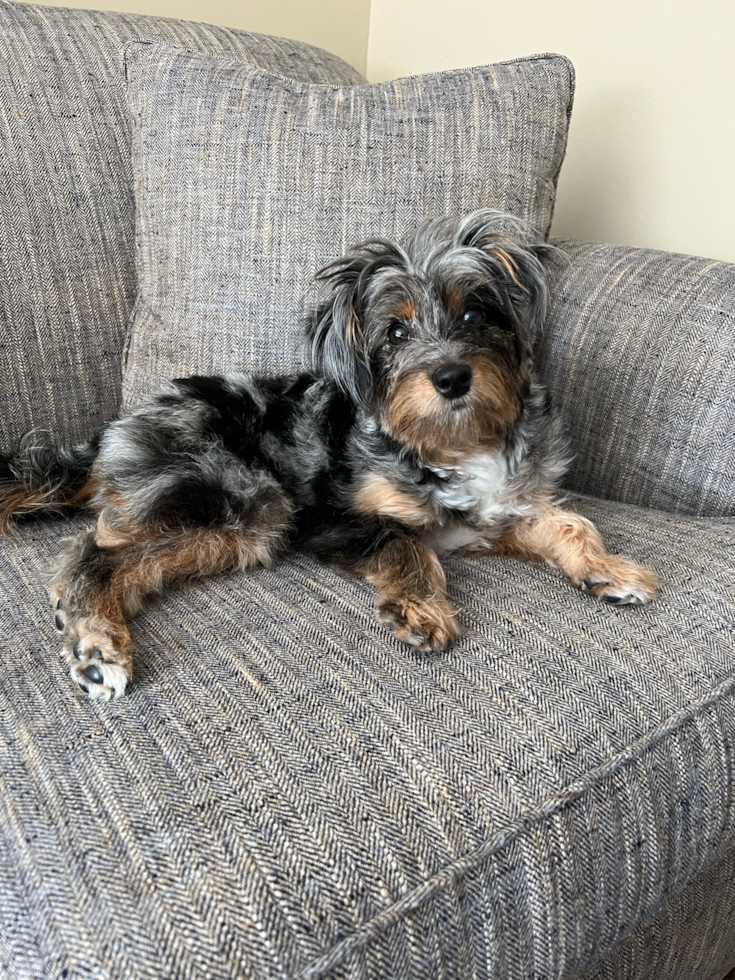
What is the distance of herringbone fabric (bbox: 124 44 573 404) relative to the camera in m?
2.00

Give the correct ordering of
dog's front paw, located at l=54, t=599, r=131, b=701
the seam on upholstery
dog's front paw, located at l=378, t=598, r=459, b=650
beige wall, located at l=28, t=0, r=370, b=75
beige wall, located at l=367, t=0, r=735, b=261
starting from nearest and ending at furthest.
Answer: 1. the seam on upholstery
2. dog's front paw, located at l=54, t=599, r=131, b=701
3. dog's front paw, located at l=378, t=598, r=459, b=650
4. beige wall, located at l=367, t=0, r=735, b=261
5. beige wall, located at l=28, t=0, r=370, b=75

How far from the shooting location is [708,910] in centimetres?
150

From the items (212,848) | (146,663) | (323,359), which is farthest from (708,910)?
(323,359)

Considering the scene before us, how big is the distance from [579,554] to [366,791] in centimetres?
81

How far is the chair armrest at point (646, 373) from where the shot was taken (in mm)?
1825

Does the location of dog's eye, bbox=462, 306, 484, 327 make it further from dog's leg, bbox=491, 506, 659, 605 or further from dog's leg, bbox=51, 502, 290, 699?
dog's leg, bbox=51, 502, 290, 699

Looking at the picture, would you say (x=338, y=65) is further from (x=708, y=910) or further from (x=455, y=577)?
(x=708, y=910)

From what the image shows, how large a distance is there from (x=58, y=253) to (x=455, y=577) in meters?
1.53

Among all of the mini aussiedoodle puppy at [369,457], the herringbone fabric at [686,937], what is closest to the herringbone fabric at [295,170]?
the mini aussiedoodle puppy at [369,457]

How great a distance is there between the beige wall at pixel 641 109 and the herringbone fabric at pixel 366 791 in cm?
155

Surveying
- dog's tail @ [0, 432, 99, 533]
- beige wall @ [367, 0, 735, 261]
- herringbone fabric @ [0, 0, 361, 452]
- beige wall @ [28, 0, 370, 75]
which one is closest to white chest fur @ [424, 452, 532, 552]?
dog's tail @ [0, 432, 99, 533]

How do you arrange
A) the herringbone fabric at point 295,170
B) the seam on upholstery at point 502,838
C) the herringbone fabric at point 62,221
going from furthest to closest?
1. the herringbone fabric at point 62,221
2. the herringbone fabric at point 295,170
3. the seam on upholstery at point 502,838

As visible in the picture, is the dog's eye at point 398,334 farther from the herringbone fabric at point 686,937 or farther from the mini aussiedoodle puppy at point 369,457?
the herringbone fabric at point 686,937

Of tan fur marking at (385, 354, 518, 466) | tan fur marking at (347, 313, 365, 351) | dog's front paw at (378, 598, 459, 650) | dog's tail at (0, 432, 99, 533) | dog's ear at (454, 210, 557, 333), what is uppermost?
dog's ear at (454, 210, 557, 333)
